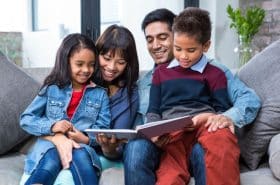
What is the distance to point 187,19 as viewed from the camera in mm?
1637

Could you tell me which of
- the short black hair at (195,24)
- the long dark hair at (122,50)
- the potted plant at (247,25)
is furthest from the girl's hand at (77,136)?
the potted plant at (247,25)

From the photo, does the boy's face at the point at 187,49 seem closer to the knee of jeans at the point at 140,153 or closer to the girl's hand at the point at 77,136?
the knee of jeans at the point at 140,153

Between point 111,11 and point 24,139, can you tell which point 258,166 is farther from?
point 111,11

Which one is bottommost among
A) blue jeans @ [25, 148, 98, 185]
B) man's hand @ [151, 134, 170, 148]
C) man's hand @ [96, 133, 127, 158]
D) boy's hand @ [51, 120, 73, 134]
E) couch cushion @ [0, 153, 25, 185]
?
couch cushion @ [0, 153, 25, 185]

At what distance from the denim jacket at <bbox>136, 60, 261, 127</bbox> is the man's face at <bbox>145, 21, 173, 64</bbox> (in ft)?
0.69

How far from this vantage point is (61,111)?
1.68m

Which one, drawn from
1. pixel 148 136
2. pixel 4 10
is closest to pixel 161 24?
pixel 148 136

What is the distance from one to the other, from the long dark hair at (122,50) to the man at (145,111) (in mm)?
68

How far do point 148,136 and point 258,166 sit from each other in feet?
1.60

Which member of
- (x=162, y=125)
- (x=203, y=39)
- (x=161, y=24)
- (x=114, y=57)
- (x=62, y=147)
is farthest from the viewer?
(x=161, y=24)

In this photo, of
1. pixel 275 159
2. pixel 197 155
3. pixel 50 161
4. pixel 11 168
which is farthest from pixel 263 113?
pixel 11 168

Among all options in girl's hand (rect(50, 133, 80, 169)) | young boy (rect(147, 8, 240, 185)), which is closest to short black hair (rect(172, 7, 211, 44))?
young boy (rect(147, 8, 240, 185))

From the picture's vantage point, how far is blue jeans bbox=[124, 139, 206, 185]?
4.49 feet

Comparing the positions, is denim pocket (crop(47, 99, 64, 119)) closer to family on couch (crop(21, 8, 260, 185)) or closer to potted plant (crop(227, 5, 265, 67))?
family on couch (crop(21, 8, 260, 185))
